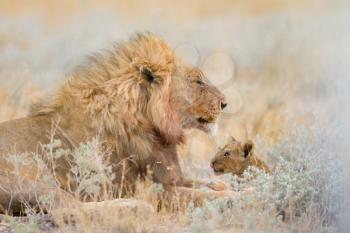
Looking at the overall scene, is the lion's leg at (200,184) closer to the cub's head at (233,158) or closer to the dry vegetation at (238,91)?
the dry vegetation at (238,91)

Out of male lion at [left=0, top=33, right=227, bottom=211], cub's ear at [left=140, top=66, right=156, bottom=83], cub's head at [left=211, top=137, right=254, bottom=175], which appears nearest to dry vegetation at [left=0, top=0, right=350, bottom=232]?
→ cub's head at [left=211, top=137, right=254, bottom=175]

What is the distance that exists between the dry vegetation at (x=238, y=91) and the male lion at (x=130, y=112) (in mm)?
153

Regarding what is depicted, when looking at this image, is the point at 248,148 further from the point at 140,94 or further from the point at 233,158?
the point at 140,94

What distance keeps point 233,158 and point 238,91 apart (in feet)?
4.04

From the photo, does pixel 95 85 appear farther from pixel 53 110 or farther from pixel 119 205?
pixel 119 205

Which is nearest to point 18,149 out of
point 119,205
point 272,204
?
point 119,205

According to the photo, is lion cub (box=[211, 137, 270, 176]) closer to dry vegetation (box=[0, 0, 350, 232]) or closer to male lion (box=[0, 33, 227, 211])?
dry vegetation (box=[0, 0, 350, 232])

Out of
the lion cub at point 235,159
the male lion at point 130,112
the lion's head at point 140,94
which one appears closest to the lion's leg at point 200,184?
the male lion at point 130,112

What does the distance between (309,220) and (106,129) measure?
83 centimetres

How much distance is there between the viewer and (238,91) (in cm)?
580

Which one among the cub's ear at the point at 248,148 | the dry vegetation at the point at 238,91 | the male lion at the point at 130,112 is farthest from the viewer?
the cub's ear at the point at 248,148

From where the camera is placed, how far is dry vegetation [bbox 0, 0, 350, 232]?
3.59 m

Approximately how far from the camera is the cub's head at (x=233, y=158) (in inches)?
180

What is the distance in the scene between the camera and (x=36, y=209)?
3.77m
